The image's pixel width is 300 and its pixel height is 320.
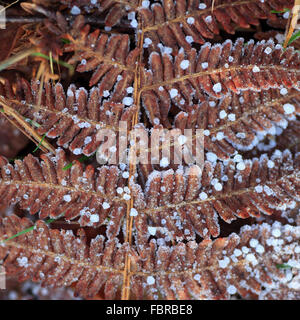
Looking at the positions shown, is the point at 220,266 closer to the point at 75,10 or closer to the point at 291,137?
the point at 291,137

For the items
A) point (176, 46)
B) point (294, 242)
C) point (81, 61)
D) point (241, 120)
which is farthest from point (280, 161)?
point (81, 61)

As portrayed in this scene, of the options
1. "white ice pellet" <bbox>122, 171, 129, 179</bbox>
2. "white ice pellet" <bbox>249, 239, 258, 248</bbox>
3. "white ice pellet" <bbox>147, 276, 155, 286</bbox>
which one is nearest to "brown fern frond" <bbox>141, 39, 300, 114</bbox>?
"white ice pellet" <bbox>122, 171, 129, 179</bbox>

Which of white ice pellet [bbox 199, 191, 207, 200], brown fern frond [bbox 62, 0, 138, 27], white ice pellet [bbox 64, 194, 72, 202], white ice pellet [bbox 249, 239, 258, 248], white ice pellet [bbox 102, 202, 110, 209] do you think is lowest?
white ice pellet [bbox 249, 239, 258, 248]

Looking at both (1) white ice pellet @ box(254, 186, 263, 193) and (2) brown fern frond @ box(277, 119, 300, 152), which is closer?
Result: (1) white ice pellet @ box(254, 186, 263, 193)

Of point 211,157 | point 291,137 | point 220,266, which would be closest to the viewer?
point 220,266

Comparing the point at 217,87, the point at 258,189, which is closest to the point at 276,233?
the point at 258,189

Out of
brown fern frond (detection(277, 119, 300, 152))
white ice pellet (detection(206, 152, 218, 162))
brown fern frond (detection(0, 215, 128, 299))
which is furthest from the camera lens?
brown fern frond (detection(277, 119, 300, 152))

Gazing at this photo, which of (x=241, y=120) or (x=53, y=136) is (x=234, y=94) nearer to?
(x=241, y=120)

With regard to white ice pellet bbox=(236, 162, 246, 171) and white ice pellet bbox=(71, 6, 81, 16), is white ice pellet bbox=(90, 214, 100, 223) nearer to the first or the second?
white ice pellet bbox=(236, 162, 246, 171)
